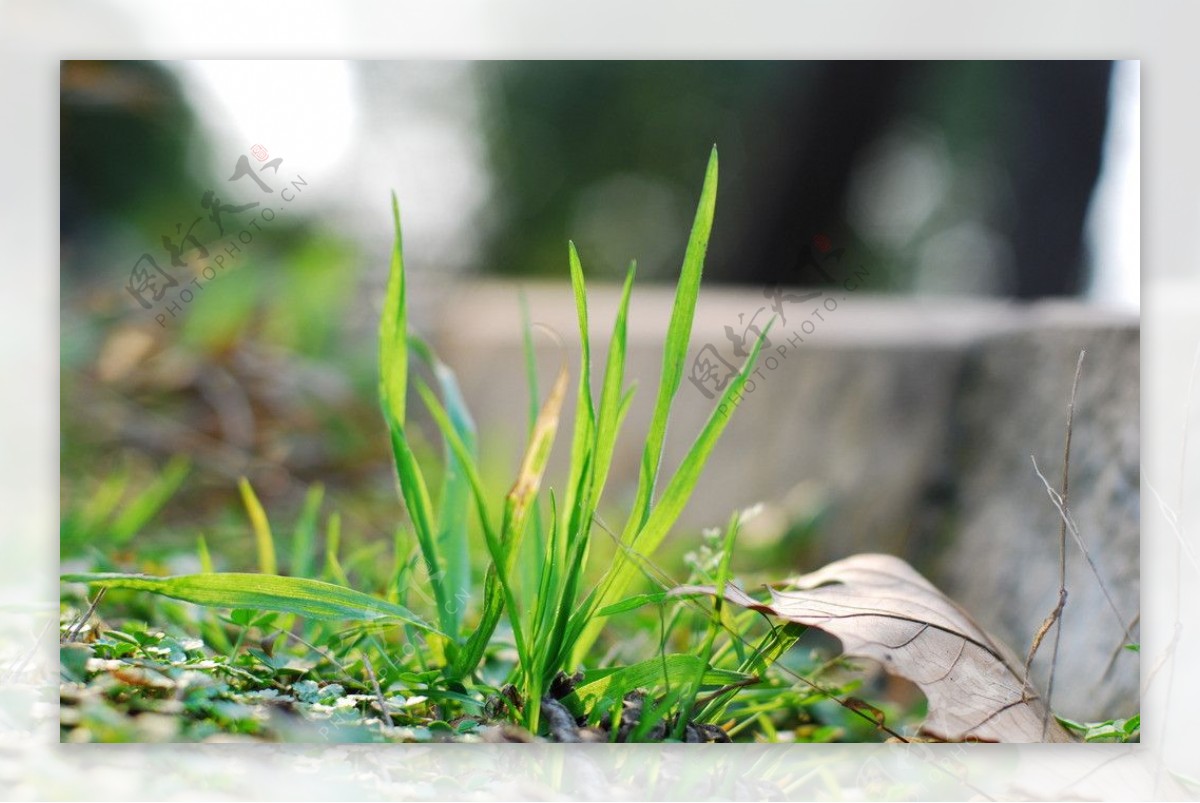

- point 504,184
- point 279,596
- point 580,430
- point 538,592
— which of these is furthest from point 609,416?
point 504,184

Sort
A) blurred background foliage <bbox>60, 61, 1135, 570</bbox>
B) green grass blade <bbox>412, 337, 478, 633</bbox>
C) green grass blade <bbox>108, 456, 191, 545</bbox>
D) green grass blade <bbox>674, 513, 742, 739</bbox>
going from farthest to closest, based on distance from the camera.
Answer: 1. green grass blade <bbox>108, 456, 191, 545</bbox>
2. blurred background foliage <bbox>60, 61, 1135, 570</bbox>
3. green grass blade <bbox>412, 337, 478, 633</bbox>
4. green grass blade <bbox>674, 513, 742, 739</bbox>

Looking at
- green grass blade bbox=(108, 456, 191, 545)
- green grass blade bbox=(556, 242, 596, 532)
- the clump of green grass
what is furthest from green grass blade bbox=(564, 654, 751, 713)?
green grass blade bbox=(108, 456, 191, 545)

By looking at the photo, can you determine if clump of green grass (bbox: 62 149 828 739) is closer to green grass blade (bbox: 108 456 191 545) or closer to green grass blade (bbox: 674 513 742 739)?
green grass blade (bbox: 674 513 742 739)

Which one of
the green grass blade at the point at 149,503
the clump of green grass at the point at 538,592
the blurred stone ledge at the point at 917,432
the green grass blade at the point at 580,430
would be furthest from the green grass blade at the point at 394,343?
the green grass blade at the point at 149,503

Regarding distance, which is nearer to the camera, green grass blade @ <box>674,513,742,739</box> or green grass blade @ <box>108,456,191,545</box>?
green grass blade @ <box>674,513,742,739</box>

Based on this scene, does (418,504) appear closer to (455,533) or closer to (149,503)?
(455,533)
